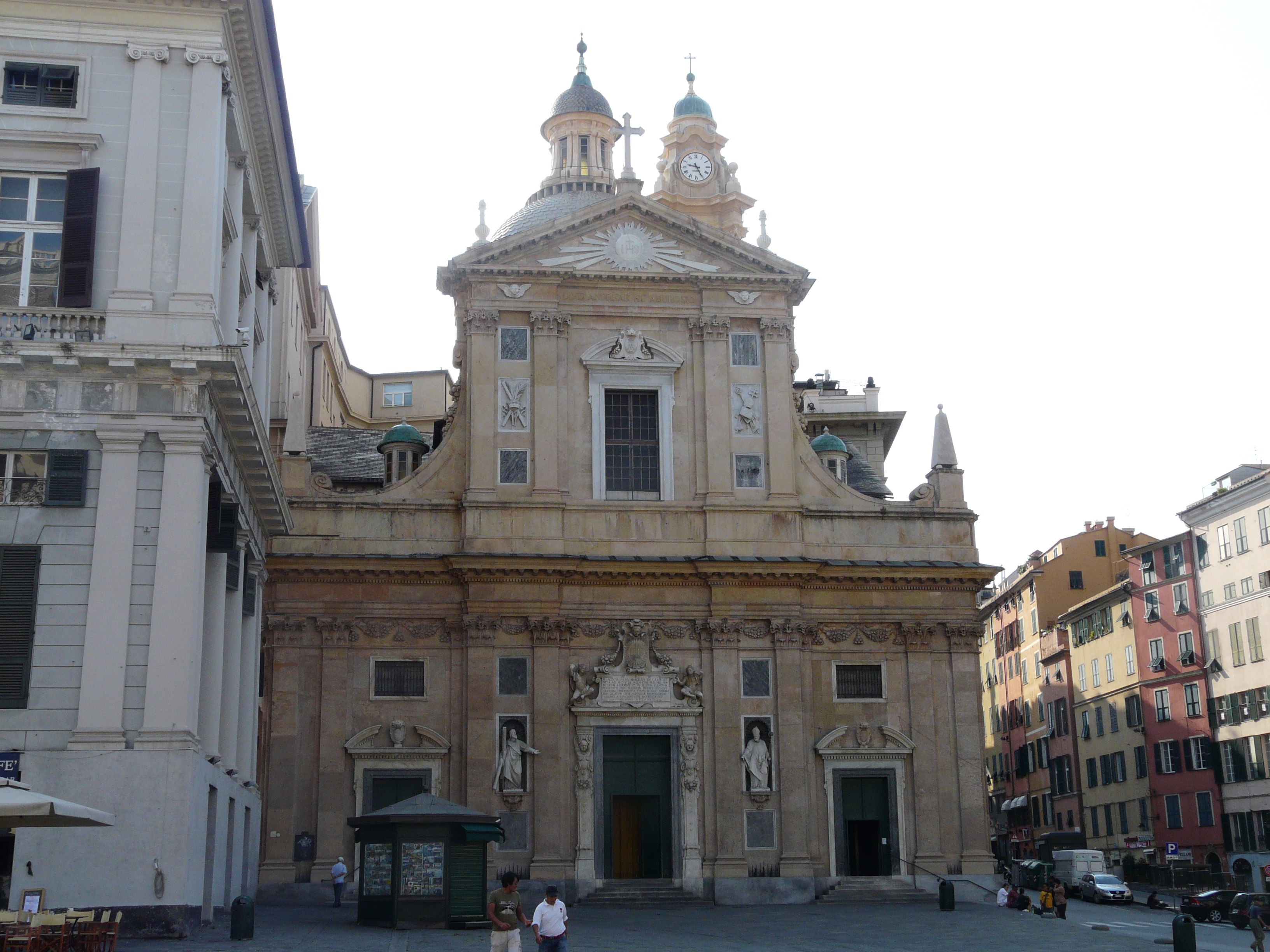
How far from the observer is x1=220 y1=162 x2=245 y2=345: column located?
85.4 feet

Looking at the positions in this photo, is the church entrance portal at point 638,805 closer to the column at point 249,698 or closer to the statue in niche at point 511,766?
the statue in niche at point 511,766

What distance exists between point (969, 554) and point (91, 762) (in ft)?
81.6

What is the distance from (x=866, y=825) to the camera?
37.2m

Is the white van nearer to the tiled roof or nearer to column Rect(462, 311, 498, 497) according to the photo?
column Rect(462, 311, 498, 497)

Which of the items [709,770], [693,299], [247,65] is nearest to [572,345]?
[693,299]

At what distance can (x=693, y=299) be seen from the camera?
3944 centimetres

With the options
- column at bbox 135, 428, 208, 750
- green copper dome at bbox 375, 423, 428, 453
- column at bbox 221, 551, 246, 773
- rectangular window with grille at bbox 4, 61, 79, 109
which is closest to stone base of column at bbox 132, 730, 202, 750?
column at bbox 135, 428, 208, 750

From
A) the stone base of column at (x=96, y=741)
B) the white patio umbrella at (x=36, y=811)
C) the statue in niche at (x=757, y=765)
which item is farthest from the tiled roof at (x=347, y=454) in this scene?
the white patio umbrella at (x=36, y=811)

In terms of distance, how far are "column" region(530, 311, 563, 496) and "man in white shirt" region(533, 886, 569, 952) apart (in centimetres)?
2009

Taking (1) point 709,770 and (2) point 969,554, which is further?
(2) point 969,554

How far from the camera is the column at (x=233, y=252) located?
26.0 metres

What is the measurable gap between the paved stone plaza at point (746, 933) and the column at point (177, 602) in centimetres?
310

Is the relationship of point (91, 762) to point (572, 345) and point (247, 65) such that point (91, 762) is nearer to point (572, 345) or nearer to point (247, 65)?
point (247, 65)

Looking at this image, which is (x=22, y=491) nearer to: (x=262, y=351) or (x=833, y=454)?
(x=262, y=351)
